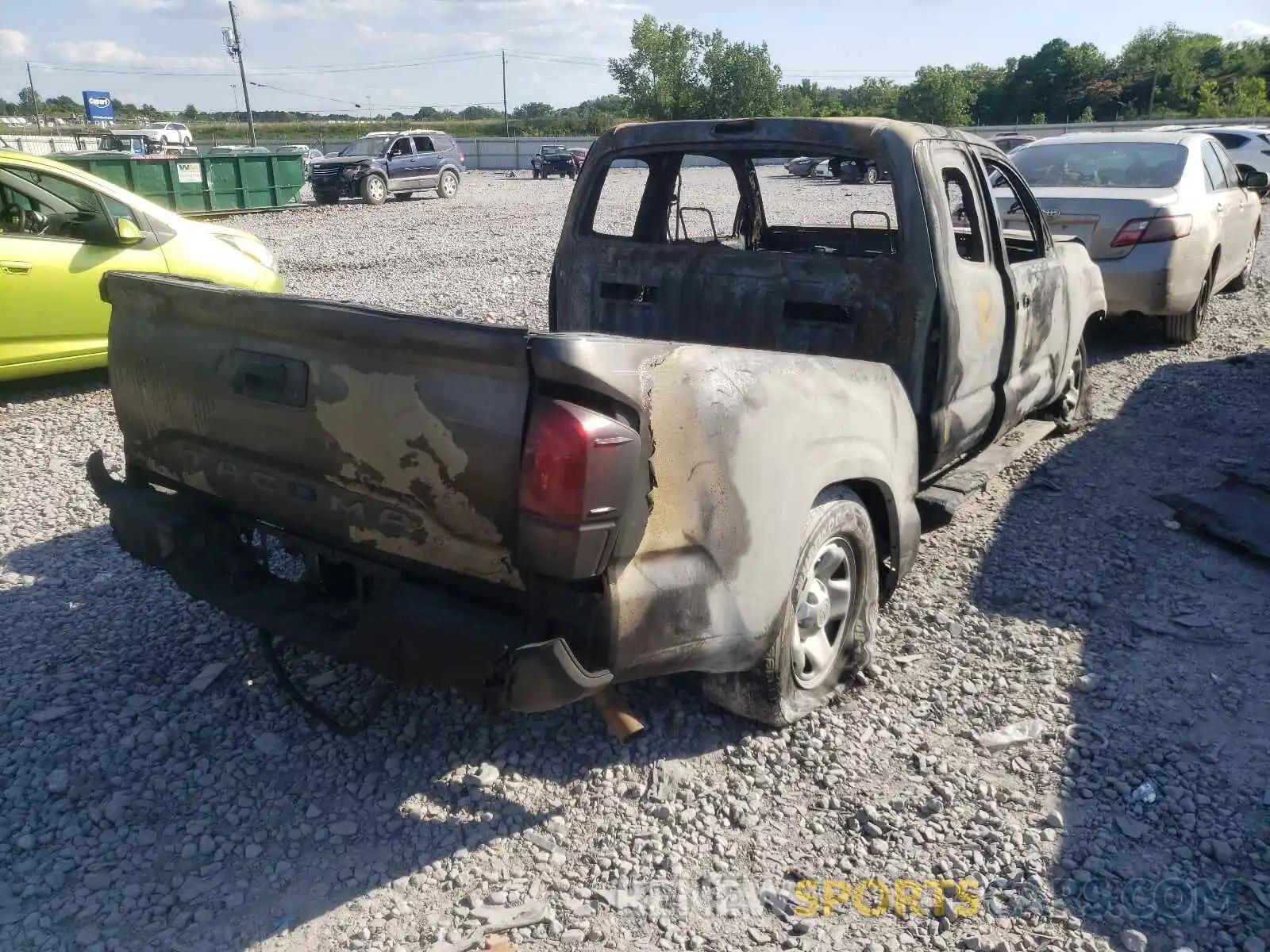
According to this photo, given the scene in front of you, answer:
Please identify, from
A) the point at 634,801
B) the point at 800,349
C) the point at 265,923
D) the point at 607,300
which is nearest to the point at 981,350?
the point at 800,349

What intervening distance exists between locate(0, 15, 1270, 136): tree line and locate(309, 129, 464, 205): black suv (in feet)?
153

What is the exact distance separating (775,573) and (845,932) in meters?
0.95

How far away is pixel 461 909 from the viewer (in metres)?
2.50

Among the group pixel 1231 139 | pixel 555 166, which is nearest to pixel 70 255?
pixel 1231 139

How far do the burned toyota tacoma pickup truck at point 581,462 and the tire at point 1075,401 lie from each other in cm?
225

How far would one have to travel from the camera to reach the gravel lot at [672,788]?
247 centimetres

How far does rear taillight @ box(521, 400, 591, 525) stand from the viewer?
2.23 m

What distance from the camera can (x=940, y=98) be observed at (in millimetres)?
70312

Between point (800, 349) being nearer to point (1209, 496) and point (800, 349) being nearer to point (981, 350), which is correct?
point (981, 350)

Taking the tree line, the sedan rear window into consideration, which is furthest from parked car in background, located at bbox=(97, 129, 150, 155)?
the tree line

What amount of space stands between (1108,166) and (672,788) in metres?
7.75

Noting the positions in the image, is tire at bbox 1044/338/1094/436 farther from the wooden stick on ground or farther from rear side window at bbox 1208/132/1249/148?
rear side window at bbox 1208/132/1249/148

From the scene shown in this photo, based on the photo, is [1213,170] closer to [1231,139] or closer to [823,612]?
[823,612]

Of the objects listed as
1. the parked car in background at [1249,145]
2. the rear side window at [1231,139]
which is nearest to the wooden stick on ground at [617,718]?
the parked car in background at [1249,145]
